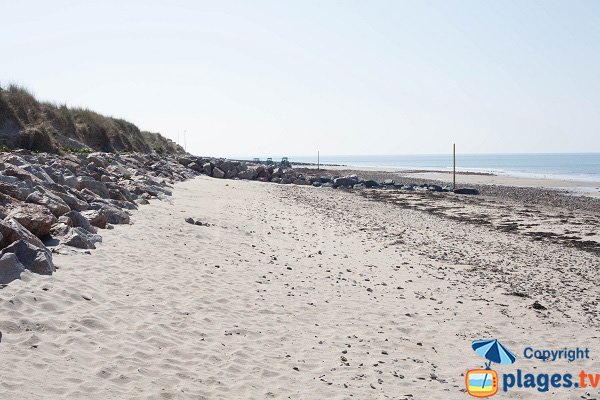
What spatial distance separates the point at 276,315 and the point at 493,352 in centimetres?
292

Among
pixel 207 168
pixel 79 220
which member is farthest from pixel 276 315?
pixel 207 168

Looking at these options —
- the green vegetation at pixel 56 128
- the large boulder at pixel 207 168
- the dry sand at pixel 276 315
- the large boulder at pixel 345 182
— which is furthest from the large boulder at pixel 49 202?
the large boulder at pixel 345 182

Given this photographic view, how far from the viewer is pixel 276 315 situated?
277 inches

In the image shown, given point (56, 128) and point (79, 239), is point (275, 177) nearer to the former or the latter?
point (56, 128)

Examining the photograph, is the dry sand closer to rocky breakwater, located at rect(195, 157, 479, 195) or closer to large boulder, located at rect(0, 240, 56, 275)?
large boulder, located at rect(0, 240, 56, 275)

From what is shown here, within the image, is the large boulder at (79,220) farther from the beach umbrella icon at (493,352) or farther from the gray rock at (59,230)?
the beach umbrella icon at (493,352)

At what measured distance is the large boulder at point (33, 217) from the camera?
715 centimetres

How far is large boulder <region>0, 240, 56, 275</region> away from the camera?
6.18 metres

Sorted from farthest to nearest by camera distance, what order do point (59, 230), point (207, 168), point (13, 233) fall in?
point (207, 168)
point (59, 230)
point (13, 233)

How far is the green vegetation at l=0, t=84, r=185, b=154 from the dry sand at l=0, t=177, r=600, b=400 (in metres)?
11.4

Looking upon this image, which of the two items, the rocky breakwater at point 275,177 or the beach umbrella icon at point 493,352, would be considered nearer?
the beach umbrella icon at point 493,352

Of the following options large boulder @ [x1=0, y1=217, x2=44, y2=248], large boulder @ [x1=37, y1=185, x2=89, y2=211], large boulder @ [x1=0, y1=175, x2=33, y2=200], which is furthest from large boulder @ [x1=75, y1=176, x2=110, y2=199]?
large boulder @ [x1=0, y1=217, x2=44, y2=248]

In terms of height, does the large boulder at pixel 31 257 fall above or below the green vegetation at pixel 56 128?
below

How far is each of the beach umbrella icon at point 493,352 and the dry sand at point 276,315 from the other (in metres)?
0.12
